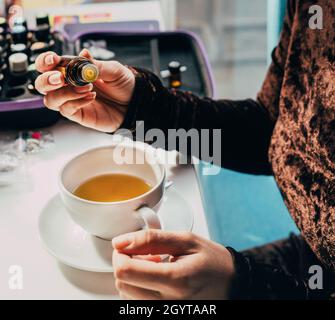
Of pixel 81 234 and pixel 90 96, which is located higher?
pixel 90 96

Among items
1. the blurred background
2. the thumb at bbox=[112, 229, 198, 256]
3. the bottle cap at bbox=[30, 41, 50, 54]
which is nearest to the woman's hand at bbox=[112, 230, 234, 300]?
the thumb at bbox=[112, 229, 198, 256]

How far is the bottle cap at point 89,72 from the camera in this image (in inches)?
23.5

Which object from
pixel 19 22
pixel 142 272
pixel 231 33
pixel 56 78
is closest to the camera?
pixel 142 272

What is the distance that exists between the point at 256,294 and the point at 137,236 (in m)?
0.18

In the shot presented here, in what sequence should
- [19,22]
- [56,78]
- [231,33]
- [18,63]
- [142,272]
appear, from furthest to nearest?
[231,33] → [19,22] → [18,63] → [56,78] → [142,272]

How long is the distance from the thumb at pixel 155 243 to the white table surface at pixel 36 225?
0.36 feet

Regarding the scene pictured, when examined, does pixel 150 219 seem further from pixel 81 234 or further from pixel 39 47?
pixel 39 47

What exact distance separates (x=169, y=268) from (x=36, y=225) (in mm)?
257

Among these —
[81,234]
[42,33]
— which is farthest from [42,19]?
[81,234]

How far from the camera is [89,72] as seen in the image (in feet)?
1.96

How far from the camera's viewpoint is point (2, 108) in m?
0.82

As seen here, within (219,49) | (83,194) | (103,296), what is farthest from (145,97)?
(219,49)

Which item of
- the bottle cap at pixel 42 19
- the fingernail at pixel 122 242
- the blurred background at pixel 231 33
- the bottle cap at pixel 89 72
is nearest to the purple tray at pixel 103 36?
the bottle cap at pixel 42 19

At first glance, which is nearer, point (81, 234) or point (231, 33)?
point (81, 234)
